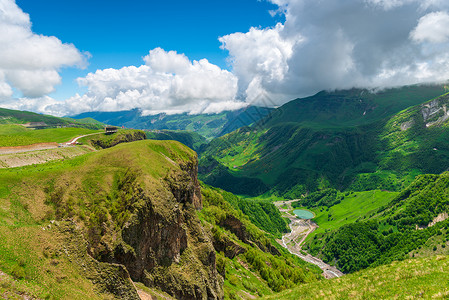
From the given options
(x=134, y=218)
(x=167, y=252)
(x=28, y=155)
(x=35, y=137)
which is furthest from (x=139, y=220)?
(x=35, y=137)

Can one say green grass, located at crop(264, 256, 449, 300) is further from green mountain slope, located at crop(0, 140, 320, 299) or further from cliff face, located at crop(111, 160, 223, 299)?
green mountain slope, located at crop(0, 140, 320, 299)

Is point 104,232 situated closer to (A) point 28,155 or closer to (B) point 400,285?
(A) point 28,155

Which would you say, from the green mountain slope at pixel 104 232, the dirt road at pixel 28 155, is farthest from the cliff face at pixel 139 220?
the dirt road at pixel 28 155

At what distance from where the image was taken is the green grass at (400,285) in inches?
755

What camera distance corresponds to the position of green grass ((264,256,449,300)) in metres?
19.2

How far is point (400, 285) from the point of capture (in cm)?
2233

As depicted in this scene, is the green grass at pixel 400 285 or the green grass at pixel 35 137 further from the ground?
the green grass at pixel 35 137

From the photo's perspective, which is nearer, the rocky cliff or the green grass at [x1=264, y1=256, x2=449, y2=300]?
the green grass at [x1=264, y1=256, x2=449, y2=300]

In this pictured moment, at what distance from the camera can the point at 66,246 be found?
35531 millimetres

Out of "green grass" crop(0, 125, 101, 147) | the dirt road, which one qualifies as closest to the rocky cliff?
the dirt road

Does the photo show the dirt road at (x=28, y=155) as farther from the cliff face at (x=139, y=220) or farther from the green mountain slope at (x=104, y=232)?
the cliff face at (x=139, y=220)

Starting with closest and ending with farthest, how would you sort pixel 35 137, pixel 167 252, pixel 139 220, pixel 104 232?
pixel 104 232
pixel 139 220
pixel 167 252
pixel 35 137

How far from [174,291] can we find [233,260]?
47.1 metres

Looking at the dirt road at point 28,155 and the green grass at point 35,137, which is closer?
the dirt road at point 28,155
